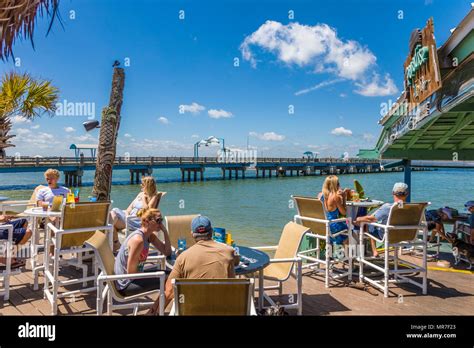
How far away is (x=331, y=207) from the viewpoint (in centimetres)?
462

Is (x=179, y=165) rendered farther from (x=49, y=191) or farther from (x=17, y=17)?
(x=17, y=17)

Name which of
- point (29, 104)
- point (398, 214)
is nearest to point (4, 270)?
point (29, 104)

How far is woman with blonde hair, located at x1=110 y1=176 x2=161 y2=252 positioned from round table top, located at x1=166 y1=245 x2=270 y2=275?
5.42 feet

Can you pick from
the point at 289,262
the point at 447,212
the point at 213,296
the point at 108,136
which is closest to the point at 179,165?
the point at 108,136

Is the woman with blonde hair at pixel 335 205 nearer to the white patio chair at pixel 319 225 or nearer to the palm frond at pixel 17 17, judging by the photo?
the white patio chair at pixel 319 225

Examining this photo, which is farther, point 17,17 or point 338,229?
point 338,229

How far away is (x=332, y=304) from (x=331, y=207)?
52.5 inches

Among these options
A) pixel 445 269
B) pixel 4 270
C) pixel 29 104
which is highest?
pixel 29 104

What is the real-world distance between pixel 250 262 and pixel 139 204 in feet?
8.56

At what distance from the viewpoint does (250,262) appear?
2.93 meters

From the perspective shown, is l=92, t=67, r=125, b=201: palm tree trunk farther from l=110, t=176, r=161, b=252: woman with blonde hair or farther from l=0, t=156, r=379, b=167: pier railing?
l=0, t=156, r=379, b=167: pier railing

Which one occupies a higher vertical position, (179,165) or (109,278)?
(179,165)

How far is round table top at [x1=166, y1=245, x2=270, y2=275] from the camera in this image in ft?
9.01
